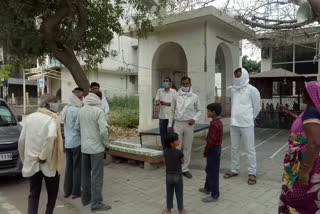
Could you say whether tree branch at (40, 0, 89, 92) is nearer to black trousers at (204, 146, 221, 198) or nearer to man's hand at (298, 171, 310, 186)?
black trousers at (204, 146, 221, 198)

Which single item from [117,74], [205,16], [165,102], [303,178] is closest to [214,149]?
[303,178]

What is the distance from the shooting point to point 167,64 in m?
13.3

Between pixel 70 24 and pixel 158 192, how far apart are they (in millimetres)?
5654

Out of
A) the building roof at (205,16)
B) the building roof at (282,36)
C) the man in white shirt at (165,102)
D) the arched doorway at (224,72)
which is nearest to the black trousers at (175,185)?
the man in white shirt at (165,102)

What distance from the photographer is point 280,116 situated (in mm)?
13195

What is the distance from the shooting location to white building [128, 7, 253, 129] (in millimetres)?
10375

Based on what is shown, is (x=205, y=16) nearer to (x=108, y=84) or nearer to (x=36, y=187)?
(x=36, y=187)

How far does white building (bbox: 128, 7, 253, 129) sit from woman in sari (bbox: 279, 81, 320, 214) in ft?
24.2

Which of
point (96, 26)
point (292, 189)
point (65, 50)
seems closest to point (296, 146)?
point (292, 189)

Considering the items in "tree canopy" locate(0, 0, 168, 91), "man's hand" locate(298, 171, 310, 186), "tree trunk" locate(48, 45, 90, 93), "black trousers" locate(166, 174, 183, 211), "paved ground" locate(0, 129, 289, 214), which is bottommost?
"paved ground" locate(0, 129, 289, 214)

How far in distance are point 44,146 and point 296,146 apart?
2.91m

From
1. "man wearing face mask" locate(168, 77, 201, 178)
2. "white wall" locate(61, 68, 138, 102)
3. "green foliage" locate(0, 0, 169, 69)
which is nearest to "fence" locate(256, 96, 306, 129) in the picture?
"green foliage" locate(0, 0, 169, 69)

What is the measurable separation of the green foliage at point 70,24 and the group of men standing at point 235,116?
131 inches

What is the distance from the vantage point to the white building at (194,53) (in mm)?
10375
